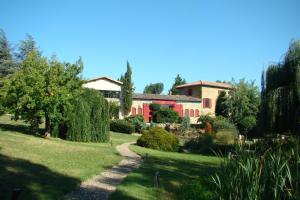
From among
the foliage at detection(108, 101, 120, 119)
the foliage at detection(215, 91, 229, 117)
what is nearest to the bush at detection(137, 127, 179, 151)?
the foliage at detection(108, 101, 120, 119)

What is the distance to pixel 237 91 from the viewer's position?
2052 inches

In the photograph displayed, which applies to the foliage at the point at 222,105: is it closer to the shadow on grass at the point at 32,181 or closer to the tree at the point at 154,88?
the shadow on grass at the point at 32,181

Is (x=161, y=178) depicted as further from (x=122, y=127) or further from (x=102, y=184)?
(x=122, y=127)

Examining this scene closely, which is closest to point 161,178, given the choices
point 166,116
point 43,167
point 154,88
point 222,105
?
point 43,167

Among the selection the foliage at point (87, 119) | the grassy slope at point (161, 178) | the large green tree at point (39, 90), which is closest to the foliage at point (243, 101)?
the foliage at point (87, 119)

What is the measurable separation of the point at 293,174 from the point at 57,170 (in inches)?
321

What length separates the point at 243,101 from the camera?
5047 centimetres

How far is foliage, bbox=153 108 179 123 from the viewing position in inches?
2098

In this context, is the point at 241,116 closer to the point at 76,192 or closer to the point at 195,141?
the point at 195,141

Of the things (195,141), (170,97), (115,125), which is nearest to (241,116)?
(170,97)

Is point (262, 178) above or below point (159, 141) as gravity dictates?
above

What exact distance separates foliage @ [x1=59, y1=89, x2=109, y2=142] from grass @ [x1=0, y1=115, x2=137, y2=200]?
5729 millimetres

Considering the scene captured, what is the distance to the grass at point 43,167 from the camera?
385 inches

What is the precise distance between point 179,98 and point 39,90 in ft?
129
